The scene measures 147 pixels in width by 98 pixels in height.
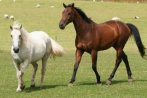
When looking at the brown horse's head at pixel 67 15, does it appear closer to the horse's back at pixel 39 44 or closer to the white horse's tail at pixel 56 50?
the horse's back at pixel 39 44

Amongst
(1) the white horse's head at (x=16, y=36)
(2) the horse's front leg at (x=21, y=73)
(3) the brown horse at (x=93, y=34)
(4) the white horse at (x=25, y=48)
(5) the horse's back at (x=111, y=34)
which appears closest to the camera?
(1) the white horse's head at (x=16, y=36)

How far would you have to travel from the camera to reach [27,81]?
14.9 meters

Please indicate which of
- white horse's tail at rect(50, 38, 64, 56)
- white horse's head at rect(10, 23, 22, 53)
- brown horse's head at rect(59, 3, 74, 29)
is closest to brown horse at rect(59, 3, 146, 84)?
brown horse's head at rect(59, 3, 74, 29)

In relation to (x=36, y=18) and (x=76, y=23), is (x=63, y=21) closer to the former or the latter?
(x=76, y=23)

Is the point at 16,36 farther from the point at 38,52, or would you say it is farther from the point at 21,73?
the point at 38,52

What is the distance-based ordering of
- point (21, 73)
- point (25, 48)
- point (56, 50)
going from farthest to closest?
point (56, 50), point (25, 48), point (21, 73)

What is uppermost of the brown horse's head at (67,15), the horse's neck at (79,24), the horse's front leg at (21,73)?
the brown horse's head at (67,15)

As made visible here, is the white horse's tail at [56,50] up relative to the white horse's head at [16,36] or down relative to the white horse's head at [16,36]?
down

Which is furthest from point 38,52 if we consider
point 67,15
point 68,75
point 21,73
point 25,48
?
point 68,75

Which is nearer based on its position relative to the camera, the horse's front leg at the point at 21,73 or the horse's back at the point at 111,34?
the horse's front leg at the point at 21,73

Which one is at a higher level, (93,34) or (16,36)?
(16,36)

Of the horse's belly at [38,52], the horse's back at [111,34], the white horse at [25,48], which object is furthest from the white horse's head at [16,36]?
the horse's back at [111,34]

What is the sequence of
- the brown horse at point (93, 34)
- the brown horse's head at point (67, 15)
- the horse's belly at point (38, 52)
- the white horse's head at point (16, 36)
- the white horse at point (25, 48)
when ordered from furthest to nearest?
the brown horse at point (93, 34), the brown horse's head at point (67, 15), the horse's belly at point (38, 52), the white horse at point (25, 48), the white horse's head at point (16, 36)

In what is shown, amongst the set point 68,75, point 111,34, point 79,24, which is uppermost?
point 79,24
